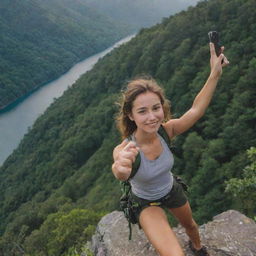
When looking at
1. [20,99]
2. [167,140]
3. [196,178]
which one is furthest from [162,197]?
[20,99]

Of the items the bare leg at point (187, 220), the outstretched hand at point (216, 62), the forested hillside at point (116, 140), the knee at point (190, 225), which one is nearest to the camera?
the outstretched hand at point (216, 62)

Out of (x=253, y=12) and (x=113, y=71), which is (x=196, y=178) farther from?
(x=113, y=71)

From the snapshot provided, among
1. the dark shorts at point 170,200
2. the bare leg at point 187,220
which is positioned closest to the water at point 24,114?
the bare leg at point 187,220

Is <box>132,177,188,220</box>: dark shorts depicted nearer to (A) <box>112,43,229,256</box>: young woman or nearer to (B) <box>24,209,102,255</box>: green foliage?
(A) <box>112,43,229,256</box>: young woman

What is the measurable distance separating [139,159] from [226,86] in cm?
3947

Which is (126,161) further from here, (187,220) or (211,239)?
(211,239)

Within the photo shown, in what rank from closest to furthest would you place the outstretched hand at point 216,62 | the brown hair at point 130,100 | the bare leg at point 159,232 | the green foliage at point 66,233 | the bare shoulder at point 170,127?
the bare leg at point 159,232 < the brown hair at point 130,100 < the bare shoulder at point 170,127 < the outstretched hand at point 216,62 < the green foliage at point 66,233

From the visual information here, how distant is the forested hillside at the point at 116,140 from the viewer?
2788cm

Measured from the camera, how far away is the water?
77625 millimetres

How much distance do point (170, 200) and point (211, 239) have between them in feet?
5.46

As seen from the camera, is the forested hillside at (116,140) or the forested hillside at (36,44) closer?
the forested hillside at (116,140)

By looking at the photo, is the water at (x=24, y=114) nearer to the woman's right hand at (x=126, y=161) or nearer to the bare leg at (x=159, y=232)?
the bare leg at (x=159, y=232)

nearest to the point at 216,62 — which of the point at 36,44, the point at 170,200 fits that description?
the point at 170,200

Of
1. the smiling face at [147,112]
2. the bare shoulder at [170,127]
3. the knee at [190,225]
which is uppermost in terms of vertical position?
the smiling face at [147,112]
